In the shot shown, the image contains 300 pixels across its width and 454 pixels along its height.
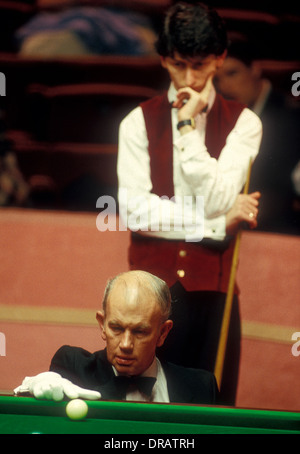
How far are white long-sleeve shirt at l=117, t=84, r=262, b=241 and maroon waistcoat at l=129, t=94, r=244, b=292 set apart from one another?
20 mm

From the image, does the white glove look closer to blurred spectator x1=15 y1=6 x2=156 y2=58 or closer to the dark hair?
the dark hair

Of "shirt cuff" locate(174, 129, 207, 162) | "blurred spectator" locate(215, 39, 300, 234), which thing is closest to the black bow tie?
"shirt cuff" locate(174, 129, 207, 162)

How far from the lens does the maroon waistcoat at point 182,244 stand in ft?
7.78

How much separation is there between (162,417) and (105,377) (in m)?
0.35

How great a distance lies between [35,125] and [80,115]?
0.24 m

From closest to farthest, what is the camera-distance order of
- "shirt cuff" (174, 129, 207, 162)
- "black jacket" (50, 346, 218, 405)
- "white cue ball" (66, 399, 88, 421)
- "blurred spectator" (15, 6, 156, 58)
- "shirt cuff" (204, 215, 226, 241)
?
"white cue ball" (66, 399, 88, 421)
"black jacket" (50, 346, 218, 405)
"shirt cuff" (174, 129, 207, 162)
"shirt cuff" (204, 215, 226, 241)
"blurred spectator" (15, 6, 156, 58)

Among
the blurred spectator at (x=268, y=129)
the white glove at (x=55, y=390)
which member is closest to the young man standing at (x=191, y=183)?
the blurred spectator at (x=268, y=129)

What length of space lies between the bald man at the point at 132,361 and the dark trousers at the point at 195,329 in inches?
13.5

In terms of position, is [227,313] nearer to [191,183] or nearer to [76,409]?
[191,183]

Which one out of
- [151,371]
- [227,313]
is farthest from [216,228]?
[151,371]

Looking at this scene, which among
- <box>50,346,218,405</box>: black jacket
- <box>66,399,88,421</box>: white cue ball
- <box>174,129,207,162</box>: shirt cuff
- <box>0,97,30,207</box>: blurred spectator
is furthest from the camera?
<box>0,97,30,207</box>: blurred spectator

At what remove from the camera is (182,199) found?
2.40m

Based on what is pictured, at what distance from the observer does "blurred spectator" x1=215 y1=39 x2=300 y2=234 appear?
2.53 m
